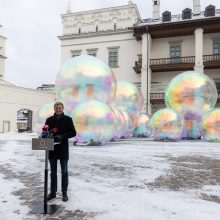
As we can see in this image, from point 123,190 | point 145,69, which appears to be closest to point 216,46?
point 145,69

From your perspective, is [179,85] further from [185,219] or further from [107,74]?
[185,219]

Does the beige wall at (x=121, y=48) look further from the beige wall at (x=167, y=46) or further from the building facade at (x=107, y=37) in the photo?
the beige wall at (x=167, y=46)

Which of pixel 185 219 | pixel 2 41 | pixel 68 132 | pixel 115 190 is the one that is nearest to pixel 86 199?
pixel 115 190

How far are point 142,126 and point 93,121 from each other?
8.53 metres

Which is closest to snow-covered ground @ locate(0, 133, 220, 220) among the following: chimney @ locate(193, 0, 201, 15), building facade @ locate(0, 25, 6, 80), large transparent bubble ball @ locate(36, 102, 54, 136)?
large transparent bubble ball @ locate(36, 102, 54, 136)

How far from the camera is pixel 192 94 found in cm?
1645

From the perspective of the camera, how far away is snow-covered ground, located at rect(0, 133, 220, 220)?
4.02 m

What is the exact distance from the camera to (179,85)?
16.9 m

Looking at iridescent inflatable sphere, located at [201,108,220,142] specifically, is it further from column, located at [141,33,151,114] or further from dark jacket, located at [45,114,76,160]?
column, located at [141,33,151,114]

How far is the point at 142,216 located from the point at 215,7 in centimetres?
3646

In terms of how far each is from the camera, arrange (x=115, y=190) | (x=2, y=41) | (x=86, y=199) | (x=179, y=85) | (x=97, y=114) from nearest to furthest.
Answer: (x=86, y=199)
(x=115, y=190)
(x=97, y=114)
(x=179, y=85)
(x=2, y=41)

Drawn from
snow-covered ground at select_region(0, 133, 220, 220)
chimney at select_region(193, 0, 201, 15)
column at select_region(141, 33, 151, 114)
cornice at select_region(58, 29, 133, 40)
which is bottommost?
snow-covered ground at select_region(0, 133, 220, 220)

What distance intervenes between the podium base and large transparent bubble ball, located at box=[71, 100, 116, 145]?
7.53 m

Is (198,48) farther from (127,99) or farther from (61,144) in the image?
(61,144)
